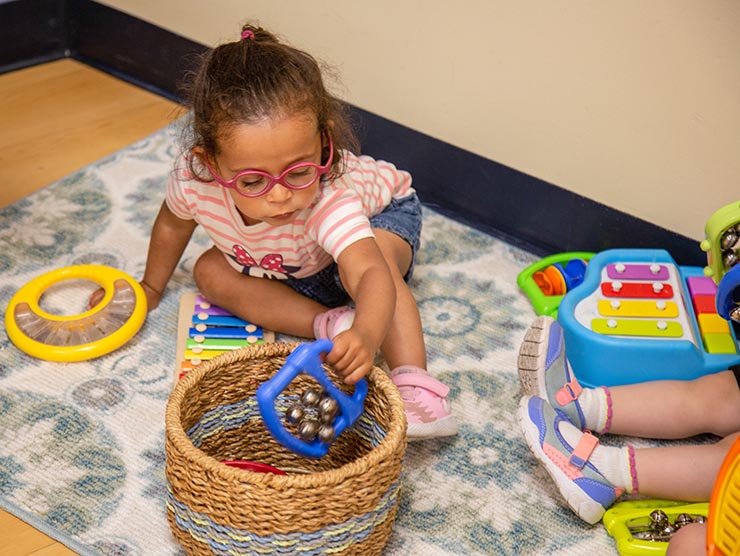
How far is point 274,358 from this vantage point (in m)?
1.07

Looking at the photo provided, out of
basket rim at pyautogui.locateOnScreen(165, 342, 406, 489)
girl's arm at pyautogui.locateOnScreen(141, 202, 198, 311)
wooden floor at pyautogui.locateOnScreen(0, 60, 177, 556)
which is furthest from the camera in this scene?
wooden floor at pyautogui.locateOnScreen(0, 60, 177, 556)

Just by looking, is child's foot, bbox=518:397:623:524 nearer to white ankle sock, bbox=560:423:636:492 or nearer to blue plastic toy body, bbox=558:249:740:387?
white ankle sock, bbox=560:423:636:492

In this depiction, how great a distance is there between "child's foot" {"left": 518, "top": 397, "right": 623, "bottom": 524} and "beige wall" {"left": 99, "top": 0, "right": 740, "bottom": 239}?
440 millimetres

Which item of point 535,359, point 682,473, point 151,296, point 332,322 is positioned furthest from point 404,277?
point 682,473

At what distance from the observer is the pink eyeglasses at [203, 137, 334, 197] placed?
106 cm

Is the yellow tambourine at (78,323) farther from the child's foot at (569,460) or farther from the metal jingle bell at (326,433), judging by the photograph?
the child's foot at (569,460)

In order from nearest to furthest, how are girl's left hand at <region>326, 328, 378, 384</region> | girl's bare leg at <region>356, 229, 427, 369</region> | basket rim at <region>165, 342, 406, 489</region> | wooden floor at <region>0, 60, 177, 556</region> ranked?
basket rim at <region>165, 342, 406, 489</region> → girl's left hand at <region>326, 328, 378, 384</region> → girl's bare leg at <region>356, 229, 427, 369</region> → wooden floor at <region>0, 60, 177, 556</region>

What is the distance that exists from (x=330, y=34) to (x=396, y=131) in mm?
203

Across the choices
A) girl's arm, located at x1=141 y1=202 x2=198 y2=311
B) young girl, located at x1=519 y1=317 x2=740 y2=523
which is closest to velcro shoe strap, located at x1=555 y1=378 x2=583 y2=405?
young girl, located at x1=519 y1=317 x2=740 y2=523

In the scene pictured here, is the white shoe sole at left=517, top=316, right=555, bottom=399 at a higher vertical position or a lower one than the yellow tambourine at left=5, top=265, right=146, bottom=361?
higher

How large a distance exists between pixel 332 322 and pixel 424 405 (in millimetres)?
197

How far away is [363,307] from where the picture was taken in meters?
1.07

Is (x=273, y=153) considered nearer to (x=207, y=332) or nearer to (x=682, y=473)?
(x=207, y=332)

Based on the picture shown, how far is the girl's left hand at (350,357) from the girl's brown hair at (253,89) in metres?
0.26
